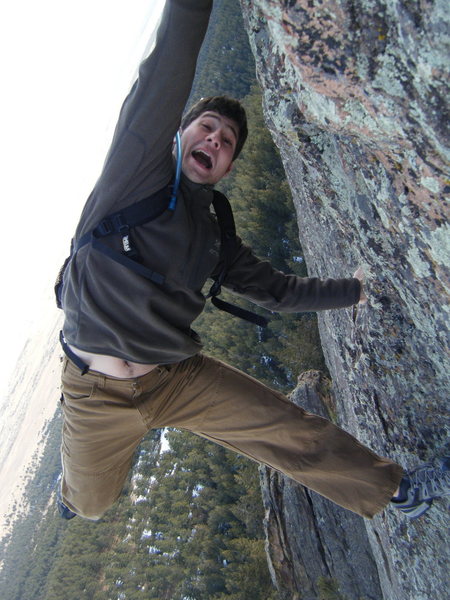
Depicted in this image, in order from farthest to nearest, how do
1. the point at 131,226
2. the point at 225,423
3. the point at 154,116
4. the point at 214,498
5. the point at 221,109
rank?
the point at 214,498
the point at 225,423
the point at 221,109
the point at 131,226
the point at 154,116

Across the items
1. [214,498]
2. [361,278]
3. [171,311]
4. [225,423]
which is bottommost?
[214,498]

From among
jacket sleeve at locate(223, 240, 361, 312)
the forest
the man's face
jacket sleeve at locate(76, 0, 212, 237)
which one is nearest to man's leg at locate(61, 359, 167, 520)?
jacket sleeve at locate(223, 240, 361, 312)

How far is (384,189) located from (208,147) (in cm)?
108

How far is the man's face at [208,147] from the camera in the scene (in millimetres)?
2587

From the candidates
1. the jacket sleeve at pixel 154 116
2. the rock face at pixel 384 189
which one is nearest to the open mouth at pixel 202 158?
the jacket sleeve at pixel 154 116

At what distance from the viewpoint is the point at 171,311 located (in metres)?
2.67

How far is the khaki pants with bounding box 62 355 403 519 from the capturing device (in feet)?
9.82

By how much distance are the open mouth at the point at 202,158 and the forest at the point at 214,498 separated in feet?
37.0

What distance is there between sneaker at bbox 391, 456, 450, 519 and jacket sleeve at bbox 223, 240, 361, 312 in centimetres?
122

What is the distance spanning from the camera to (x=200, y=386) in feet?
10.5

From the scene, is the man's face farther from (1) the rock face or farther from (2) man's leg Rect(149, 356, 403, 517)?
(2) man's leg Rect(149, 356, 403, 517)

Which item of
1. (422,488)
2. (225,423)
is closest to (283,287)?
(225,423)

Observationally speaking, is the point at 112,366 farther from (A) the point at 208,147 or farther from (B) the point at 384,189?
(B) the point at 384,189

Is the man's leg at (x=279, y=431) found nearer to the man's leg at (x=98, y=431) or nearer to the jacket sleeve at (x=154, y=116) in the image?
the man's leg at (x=98, y=431)
